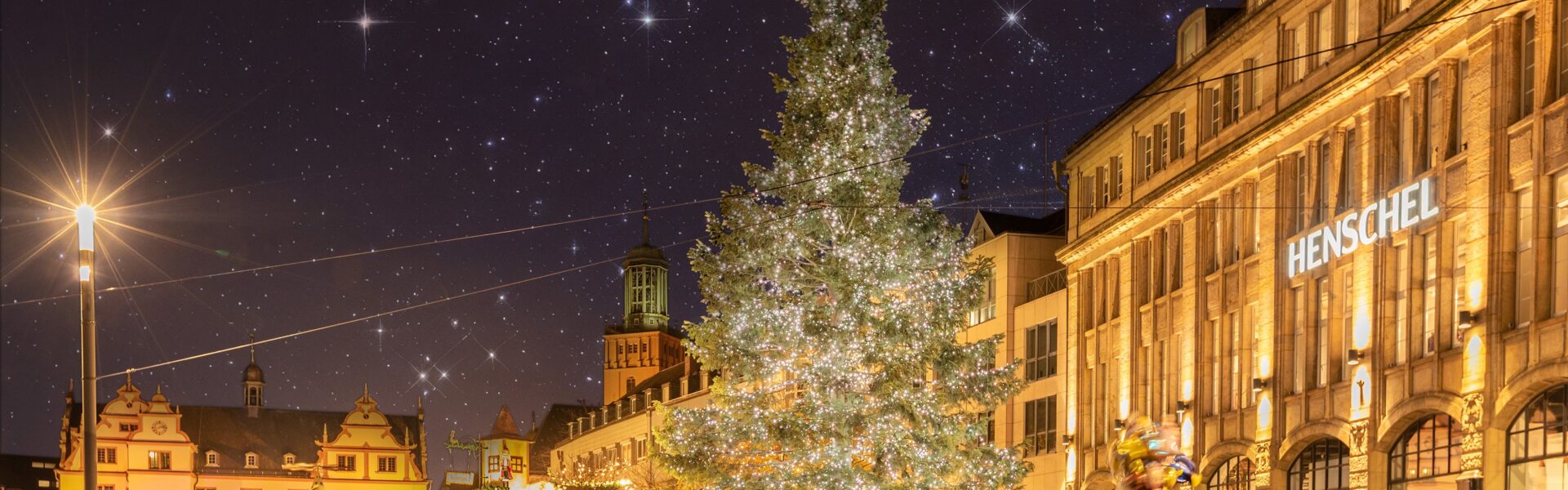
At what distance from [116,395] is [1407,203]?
105 m

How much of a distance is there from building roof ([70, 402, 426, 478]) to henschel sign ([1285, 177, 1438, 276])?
98627 millimetres

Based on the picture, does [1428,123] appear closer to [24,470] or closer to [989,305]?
[989,305]

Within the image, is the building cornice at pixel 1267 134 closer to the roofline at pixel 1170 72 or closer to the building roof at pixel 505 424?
the roofline at pixel 1170 72

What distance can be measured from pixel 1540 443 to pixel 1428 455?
358 centimetres

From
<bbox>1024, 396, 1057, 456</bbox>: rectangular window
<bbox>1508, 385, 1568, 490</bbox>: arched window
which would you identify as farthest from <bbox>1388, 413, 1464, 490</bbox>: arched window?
<bbox>1024, 396, 1057, 456</bbox>: rectangular window

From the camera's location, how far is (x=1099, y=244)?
45.2 meters

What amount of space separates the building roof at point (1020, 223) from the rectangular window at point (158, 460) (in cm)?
7961

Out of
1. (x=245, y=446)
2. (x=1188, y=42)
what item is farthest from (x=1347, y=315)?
(x=245, y=446)

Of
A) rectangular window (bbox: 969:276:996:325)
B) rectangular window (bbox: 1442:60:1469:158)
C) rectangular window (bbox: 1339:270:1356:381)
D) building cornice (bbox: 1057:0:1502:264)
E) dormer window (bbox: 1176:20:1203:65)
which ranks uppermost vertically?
dormer window (bbox: 1176:20:1203:65)

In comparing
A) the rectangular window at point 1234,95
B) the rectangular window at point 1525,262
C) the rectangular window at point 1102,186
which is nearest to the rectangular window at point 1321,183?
the rectangular window at point 1234,95

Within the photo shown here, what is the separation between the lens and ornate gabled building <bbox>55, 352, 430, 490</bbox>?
116 m

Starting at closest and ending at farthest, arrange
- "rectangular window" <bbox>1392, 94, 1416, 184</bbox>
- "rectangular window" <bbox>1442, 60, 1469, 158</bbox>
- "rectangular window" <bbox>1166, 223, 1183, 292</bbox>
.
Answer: "rectangular window" <bbox>1442, 60, 1469, 158</bbox>
"rectangular window" <bbox>1392, 94, 1416, 184</bbox>
"rectangular window" <bbox>1166, 223, 1183, 292</bbox>

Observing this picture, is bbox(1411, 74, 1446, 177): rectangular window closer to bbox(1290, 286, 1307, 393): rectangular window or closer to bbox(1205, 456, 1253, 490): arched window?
bbox(1290, 286, 1307, 393): rectangular window

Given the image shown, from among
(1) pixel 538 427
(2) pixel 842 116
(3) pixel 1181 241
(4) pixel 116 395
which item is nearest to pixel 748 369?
(2) pixel 842 116
